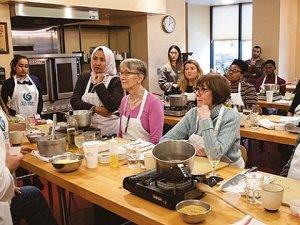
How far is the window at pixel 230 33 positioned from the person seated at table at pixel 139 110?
725 centimetres

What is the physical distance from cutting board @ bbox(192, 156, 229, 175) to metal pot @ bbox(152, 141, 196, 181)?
0.47ft

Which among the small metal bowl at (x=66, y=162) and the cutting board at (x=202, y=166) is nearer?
the cutting board at (x=202, y=166)

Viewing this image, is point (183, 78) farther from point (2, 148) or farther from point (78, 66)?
point (2, 148)

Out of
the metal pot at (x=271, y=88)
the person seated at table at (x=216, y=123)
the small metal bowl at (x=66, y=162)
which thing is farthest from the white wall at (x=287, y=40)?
the small metal bowl at (x=66, y=162)

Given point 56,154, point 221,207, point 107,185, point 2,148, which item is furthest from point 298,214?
point 56,154

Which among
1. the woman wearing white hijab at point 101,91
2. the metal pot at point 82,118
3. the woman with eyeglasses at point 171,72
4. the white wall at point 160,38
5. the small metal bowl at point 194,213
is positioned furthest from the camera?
the white wall at point 160,38

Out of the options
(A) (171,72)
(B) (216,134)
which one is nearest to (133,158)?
(B) (216,134)

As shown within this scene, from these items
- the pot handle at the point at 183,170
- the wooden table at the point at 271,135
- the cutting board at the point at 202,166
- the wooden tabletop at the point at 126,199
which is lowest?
the wooden table at the point at 271,135

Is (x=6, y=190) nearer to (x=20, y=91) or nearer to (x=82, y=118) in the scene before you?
(x=82, y=118)

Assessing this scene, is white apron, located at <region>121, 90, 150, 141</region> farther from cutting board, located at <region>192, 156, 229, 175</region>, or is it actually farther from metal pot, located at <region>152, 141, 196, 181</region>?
metal pot, located at <region>152, 141, 196, 181</region>

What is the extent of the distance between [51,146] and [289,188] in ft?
4.59

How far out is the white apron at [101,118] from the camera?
309cm

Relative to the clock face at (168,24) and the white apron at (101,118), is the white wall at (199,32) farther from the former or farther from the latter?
the white apron at (101,118)

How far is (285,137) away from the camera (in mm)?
2852
